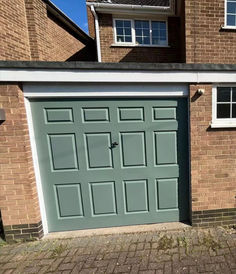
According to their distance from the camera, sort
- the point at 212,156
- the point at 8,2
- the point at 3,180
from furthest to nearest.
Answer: the point at 8,2 < the point at 212,156 < the point at 3,180

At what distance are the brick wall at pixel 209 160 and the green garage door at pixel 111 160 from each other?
16 cm

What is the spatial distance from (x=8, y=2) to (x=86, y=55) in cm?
540

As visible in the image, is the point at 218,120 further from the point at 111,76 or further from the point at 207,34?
the point at 207,34

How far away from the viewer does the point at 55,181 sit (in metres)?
2.92

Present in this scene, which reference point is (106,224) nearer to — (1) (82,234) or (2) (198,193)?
(1) (82,234)

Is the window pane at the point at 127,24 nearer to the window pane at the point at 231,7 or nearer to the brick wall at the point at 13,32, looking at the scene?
the window pane at the point at 231,7

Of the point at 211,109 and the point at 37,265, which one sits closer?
the point at 37,265

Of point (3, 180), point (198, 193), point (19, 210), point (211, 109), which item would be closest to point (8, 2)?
point (3, 180)

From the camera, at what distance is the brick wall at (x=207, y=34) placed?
4.82 m

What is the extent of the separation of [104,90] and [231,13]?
5022 millimetres

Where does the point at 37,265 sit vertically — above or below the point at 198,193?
below

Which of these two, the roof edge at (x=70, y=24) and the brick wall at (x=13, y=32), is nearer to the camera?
the brick wall at (x=13, y=32)

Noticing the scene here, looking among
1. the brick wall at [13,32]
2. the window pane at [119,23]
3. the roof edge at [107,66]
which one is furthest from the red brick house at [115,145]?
the window pane at [119,23]

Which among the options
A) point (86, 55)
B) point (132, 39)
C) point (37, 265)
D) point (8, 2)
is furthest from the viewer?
point (86, 55)
